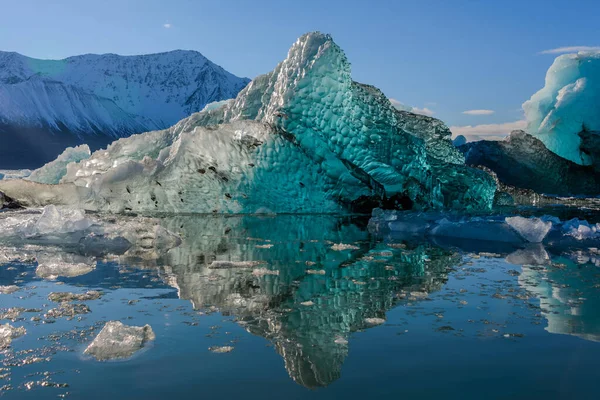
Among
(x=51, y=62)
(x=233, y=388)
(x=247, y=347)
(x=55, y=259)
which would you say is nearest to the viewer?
(x=233, y=388)

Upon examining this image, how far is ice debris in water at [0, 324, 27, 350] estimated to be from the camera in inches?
79.7

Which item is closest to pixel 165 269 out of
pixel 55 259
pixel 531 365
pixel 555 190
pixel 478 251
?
pixel 55 259

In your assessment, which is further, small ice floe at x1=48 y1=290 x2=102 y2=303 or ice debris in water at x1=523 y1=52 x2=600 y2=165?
ice debris in water at x1=523 y1=52 x2=600 y2=165

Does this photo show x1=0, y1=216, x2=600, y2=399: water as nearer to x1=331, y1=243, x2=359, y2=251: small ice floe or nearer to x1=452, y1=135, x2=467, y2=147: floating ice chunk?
x1=331, y1=243, x2=359, y2=251: small ice floe

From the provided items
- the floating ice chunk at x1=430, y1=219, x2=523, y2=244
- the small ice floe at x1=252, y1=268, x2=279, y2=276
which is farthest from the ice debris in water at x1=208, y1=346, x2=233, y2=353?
the floating ice chunk at x1=430, y1=219, x2=523, y2=244

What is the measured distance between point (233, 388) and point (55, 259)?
3.09 metres

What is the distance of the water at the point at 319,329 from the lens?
170cm

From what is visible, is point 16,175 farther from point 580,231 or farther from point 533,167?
point 580,231

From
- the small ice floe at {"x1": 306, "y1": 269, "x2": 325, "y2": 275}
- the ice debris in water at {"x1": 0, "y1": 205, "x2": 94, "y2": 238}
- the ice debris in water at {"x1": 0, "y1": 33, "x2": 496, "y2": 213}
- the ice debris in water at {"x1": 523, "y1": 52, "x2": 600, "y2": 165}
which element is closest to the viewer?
the small ice floe at {"x1": 306, "y1": 269, "x2": 325, "y2": 275}

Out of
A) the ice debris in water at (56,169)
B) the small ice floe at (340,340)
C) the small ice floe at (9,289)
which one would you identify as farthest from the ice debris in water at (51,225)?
the ice debris in water at (56,169)

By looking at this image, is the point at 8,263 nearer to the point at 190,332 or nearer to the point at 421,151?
the point at 190,332

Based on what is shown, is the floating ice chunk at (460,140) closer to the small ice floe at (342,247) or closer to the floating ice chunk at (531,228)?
the floating ice chunk at (531,228)

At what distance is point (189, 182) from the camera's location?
8617 millimetres

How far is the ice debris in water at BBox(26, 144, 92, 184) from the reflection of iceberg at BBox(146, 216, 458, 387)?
7.82 m
